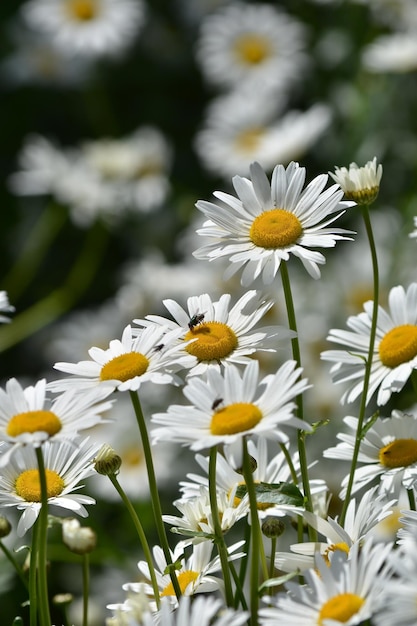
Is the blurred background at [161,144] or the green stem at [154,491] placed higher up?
the blurred background at [161,144]

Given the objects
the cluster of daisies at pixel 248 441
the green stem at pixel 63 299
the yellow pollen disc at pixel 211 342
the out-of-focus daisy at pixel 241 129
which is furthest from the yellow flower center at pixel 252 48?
the yellow pollen disc at pixel 211 342

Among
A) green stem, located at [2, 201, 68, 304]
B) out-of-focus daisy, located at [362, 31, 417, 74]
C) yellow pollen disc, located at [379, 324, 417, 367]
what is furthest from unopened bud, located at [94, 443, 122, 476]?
out-of-focus daisy, located at [362, 31, 417, 74]

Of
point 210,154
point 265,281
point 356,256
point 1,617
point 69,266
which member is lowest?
point 1,617

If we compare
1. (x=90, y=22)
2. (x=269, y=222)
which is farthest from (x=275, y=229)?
(x=90, y=22)

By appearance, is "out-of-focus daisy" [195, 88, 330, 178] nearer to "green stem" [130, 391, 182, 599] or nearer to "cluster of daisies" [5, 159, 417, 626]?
"cluster of daisies" [5, 159, 417, 626]

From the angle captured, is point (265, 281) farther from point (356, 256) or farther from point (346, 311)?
point (356, 256)

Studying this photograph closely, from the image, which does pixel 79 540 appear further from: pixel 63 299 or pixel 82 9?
pixel 82 9

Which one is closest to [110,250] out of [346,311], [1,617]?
[346,311]

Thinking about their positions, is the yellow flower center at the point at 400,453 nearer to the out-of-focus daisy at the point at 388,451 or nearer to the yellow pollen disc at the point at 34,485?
the out-of-focus daisy at the point at 388,451
